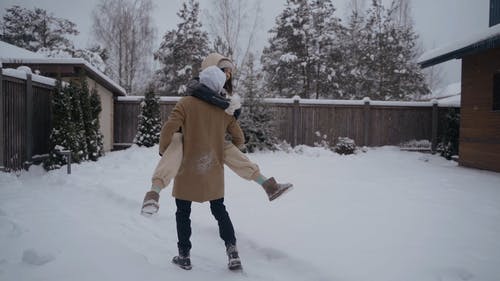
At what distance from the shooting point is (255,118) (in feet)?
37.5

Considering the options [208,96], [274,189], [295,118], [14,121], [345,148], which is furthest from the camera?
[295,118]

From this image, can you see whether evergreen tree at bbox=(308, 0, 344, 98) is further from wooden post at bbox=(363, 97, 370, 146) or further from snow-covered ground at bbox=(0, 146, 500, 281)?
snow-covered ground at bbox=(0, 146, 500, 281)

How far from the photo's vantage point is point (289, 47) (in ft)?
70.8

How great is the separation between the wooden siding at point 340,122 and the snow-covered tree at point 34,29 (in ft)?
41.0

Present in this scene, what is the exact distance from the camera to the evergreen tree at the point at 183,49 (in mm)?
21938

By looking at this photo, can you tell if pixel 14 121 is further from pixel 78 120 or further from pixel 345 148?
pixel 345 148

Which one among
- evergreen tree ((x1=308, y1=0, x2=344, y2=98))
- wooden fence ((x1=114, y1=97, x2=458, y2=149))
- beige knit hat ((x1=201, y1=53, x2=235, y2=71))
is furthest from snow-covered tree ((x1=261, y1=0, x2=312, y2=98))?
beige knit hat ((x1=201, y1=53, x2=235, y2=71))

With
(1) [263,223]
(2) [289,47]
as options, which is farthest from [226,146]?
(2) [289,47]

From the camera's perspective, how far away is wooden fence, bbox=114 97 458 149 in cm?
1355

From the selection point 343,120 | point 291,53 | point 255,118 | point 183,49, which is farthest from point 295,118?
point 183,49

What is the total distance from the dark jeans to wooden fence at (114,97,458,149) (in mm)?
10514

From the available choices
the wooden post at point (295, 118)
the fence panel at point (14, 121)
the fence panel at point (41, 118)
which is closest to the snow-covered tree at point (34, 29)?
the fence panel at point (41, 118)

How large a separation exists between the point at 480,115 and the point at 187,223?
30.3 ft

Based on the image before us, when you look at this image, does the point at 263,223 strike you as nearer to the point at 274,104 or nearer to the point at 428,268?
the point at 428,268
